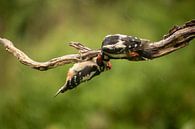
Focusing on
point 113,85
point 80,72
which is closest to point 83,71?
point 80,72

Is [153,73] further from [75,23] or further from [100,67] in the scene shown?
[100,67]

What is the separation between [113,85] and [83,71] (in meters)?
1.34

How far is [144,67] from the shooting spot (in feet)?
6.25

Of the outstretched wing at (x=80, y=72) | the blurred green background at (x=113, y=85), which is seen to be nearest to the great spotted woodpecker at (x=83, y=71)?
the outstretched wing at (x=80, y=72)

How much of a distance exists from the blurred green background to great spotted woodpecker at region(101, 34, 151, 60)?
38.8 inches

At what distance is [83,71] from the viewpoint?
52 cm

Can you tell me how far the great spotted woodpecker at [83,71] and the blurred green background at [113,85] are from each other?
3.23ft

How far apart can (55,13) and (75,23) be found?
0.16 metres

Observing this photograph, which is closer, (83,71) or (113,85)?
(83,71)

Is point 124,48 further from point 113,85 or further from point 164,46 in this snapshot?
point 113,85

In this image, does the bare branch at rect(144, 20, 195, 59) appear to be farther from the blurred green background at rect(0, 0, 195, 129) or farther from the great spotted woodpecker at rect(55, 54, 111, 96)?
the blurred green background at rect(0, 0, 195, 129)

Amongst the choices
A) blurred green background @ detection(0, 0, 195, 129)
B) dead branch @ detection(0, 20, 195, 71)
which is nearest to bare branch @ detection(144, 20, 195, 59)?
dead branch @ detection(0, 20, 195, 71)

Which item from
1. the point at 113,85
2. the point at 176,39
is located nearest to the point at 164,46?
the point at 176,39

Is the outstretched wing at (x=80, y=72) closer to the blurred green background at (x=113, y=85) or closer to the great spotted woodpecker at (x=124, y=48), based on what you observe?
the great spotted woodpecker at (x=124, y=48)
